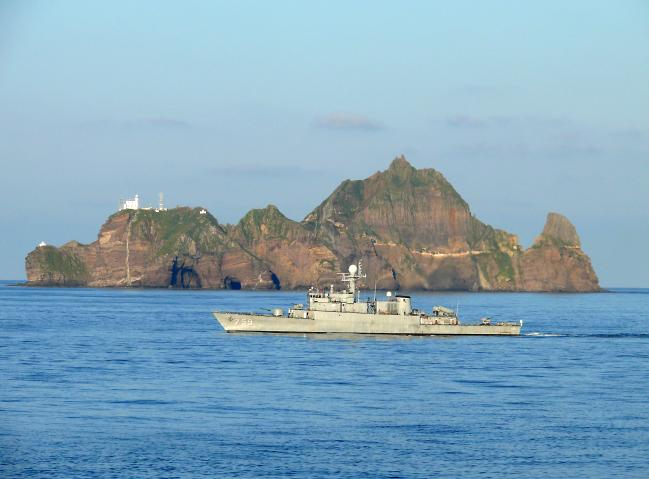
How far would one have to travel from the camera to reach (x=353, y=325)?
12312cm

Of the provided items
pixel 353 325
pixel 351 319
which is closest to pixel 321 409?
pixel 351 319

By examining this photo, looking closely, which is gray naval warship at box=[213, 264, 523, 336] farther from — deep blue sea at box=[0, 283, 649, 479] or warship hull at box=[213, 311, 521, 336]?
deep blue sea at box=[0, 283, 649, 479]

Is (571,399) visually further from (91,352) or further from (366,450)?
(91,352)

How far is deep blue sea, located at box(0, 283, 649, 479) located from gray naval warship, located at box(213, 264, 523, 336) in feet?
12.1

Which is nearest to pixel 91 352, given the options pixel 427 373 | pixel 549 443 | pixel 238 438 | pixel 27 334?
pixel 27 334

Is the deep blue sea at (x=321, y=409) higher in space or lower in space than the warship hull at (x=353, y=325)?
lower

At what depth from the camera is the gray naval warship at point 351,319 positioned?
12281 centimetres

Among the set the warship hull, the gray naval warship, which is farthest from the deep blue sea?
the gray naval warship

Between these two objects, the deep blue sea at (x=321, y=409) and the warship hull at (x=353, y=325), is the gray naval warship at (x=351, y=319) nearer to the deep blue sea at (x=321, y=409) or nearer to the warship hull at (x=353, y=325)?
the warship hull at (x=353, y=325)

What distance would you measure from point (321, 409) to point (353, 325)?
177ft

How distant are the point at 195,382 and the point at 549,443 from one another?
32154mm

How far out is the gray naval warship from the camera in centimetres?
12281

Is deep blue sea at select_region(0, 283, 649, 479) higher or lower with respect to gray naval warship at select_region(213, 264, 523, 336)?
lower

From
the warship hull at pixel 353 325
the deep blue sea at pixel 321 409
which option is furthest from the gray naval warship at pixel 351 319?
the deep blue sea at pixel 321 409
